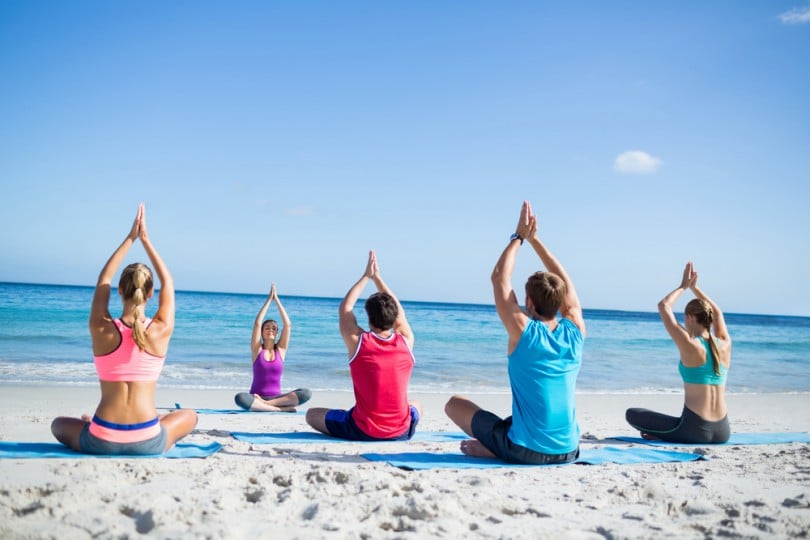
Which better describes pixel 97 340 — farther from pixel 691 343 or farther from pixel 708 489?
pixel 691 343

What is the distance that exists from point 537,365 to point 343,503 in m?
1.52

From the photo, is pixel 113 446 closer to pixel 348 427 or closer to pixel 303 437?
pixel 303 437

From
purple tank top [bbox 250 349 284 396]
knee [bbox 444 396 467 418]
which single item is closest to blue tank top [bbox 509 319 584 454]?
knee [bbox 444 396 467 418]

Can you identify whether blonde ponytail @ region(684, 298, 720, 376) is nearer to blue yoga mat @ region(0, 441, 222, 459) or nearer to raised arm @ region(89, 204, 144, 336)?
blue yoga mat @ region(0, 441, 222, 459)

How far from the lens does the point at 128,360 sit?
12.5ft

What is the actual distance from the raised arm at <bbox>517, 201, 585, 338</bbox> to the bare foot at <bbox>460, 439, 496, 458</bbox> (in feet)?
3.69

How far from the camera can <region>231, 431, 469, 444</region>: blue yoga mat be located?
521cm

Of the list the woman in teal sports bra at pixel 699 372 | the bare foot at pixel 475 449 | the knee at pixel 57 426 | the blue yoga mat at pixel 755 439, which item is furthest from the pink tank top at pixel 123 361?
the blue yoga mat at pixel 755 439

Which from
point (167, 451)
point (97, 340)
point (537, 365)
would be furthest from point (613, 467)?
point (97, 340)

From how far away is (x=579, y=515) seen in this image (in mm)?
3174

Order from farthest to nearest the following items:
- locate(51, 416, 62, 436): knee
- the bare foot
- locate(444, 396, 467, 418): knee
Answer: locate(444, 396, 467, 418): knee < the bare foot < locate(51, 416, 62, 436): knee

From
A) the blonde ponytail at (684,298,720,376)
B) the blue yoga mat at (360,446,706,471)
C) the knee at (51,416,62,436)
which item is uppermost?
the blonde ponytail at (684,298,720,376)

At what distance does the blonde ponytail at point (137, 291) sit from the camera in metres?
3.77

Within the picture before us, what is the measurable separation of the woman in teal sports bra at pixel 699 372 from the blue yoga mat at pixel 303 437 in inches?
78.4
